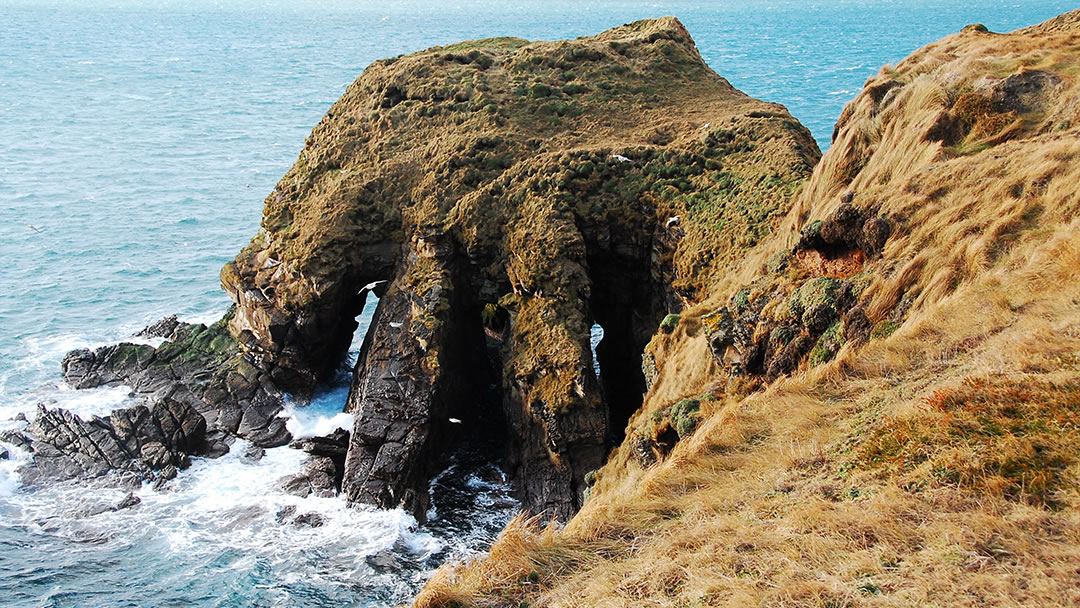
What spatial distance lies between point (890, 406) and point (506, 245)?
2489 centimetres

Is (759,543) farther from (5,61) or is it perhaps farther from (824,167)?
(5,61)

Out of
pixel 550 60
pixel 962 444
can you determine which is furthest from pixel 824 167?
pixel 550 60

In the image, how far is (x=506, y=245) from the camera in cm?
3841

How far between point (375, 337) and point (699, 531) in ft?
87.7

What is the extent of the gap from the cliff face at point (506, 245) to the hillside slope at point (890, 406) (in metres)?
8.49

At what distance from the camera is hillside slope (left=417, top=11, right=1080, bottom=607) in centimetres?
1147

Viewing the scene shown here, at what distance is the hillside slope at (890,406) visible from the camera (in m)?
11.5

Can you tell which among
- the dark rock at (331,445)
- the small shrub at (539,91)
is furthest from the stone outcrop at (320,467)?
the small shrub at (539,91)

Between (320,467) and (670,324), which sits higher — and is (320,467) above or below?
below

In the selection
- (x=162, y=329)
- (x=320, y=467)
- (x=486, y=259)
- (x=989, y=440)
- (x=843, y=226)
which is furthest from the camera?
(x=162, y=329)

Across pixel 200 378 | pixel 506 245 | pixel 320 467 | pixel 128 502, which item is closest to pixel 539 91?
pixel 506 245

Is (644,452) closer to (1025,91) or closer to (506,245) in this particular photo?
(1025,91)

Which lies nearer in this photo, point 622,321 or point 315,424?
point 315,424

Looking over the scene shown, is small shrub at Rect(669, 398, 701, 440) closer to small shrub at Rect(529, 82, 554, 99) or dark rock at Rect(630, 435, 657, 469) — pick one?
dark rock at Rect(630, 435, 657, 469)
